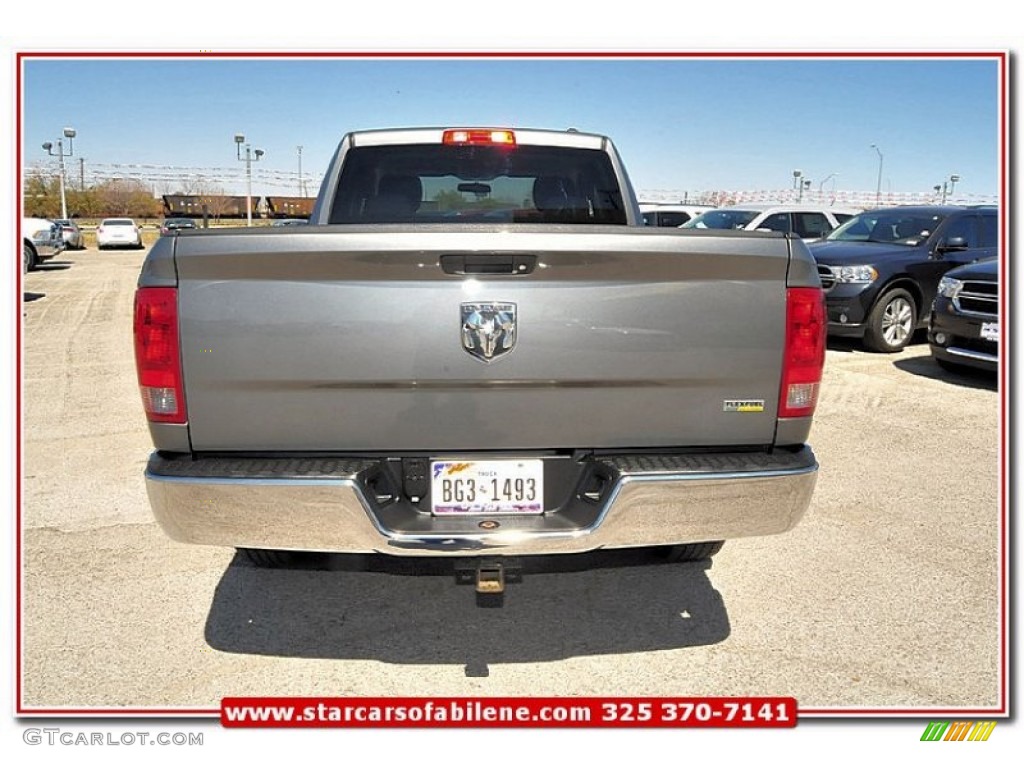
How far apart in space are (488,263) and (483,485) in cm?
72

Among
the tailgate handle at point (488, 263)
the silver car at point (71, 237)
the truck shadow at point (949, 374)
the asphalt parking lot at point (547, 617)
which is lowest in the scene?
the asphalt parking lot at point (547, 617)

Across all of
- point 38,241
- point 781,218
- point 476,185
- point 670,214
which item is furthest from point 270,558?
point 38,241

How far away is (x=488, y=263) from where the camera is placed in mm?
2688

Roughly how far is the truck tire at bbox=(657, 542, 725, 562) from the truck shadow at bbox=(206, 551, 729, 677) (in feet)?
0.17

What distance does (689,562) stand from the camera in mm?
3902

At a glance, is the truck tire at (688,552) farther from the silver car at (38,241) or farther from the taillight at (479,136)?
the silver car at (38,241)

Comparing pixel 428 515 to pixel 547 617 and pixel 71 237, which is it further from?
pixel 71 237

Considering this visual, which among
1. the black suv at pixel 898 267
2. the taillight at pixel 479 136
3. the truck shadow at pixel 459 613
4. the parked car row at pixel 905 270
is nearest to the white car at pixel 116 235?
the parked car row at pixel 905 270

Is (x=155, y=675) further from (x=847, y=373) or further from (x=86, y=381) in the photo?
(x=847, y=373)

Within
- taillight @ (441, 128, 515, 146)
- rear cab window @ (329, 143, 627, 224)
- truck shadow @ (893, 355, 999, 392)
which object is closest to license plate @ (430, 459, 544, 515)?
rear cab window @ (329, 143, 627, 224)

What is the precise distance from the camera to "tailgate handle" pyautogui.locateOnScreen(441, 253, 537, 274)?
2.67 metres

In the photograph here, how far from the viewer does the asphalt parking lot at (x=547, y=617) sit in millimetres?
3072

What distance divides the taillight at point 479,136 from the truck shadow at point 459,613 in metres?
2.15

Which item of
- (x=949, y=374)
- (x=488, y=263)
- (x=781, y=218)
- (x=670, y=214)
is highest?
(x=670, y=214)
